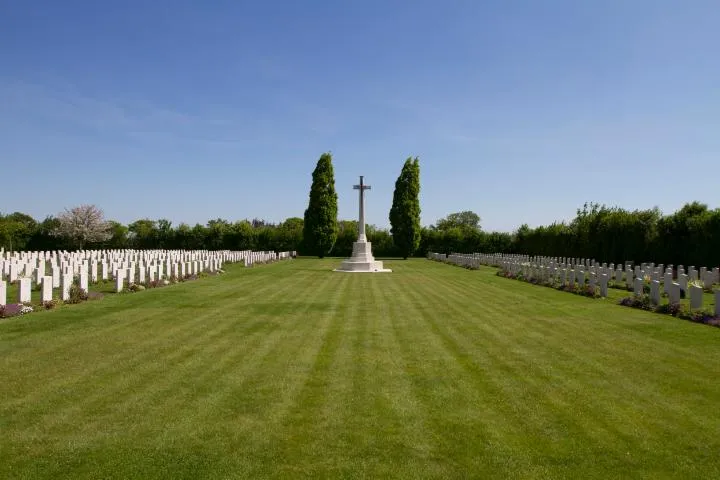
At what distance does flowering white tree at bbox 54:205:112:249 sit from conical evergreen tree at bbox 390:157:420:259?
118 feet

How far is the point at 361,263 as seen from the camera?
30672mm

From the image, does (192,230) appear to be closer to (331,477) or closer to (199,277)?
(199,277)

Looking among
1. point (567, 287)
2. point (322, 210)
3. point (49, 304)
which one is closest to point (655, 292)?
point (567, 287)

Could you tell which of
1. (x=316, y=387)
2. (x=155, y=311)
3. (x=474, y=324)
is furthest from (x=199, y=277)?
(x=316, y=387)

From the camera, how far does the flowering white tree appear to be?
201 ft

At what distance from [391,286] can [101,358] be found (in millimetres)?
13148

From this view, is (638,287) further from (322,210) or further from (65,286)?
(322,210)

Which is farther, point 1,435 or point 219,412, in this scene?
point 219,412

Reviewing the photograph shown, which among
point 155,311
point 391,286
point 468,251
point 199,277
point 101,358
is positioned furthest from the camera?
point 468,251

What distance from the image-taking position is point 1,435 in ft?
14.8

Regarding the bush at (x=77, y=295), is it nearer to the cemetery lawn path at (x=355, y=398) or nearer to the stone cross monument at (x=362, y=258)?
the cemetery lawn path at (x=355, y=398)

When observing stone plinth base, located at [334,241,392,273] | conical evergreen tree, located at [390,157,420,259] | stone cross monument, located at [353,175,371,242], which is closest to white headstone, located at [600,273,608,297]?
stone plinth base, located at [334,241,392,273]

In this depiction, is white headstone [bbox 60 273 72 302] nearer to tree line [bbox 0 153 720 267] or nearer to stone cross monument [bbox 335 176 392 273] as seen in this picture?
stone cross monument [bbox 335 176 392 273]

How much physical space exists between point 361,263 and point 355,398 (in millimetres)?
25084
